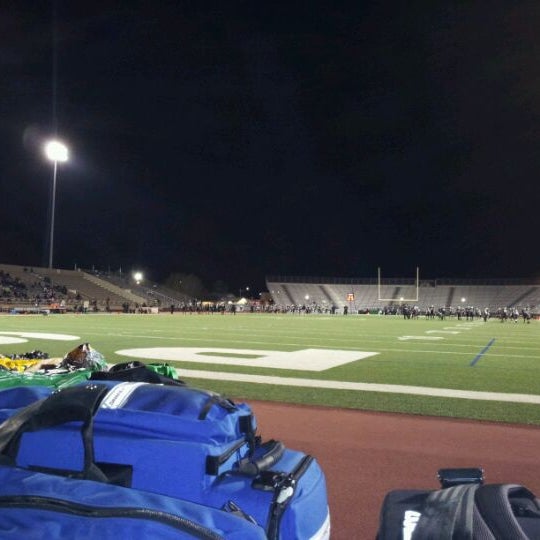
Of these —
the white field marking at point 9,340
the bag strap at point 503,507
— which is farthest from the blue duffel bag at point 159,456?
the white field marking at point 9,340

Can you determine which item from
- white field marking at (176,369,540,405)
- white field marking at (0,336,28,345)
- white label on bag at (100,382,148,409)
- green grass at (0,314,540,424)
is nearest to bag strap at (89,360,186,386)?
white label on bag at (100,382,148,409)

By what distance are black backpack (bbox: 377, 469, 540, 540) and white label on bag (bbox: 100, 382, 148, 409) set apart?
1.05 m

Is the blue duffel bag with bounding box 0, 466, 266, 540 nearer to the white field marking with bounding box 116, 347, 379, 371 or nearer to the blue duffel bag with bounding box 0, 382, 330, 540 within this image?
the blue duffel bag with bounding box 0, 382, 330, 540

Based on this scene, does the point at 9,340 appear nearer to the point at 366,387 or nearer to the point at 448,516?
the point at 366,387

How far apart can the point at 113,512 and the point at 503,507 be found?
951mm

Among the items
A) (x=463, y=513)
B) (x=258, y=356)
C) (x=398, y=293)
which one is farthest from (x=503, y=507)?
(x=398, y=293)

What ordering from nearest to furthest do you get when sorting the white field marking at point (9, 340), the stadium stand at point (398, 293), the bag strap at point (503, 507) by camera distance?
1. the bag strap at point (503, 507)
2. the white field marking at point (9, 340)
3. the stadium stand at point (398, 293)

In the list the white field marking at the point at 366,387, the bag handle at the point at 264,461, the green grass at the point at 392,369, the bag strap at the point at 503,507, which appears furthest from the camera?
the white field marking at the point at 366,387

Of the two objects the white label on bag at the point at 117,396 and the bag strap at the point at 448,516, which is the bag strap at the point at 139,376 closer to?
the white label on bag at the point at 117,396

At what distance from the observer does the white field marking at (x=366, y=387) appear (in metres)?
7.32

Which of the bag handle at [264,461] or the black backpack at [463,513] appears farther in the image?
the bag handle at [264,461]

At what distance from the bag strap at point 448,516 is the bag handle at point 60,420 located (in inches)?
40.4

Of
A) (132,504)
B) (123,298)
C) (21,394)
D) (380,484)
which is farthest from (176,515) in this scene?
(123,298)

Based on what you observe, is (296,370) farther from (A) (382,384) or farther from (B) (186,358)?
(B) (186,358)
